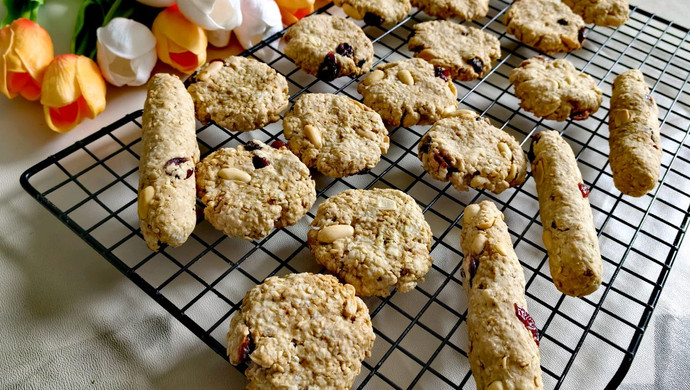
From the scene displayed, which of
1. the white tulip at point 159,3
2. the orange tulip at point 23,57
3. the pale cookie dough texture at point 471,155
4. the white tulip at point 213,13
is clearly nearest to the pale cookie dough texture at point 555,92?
the pale cookie dough texture at point 471,155

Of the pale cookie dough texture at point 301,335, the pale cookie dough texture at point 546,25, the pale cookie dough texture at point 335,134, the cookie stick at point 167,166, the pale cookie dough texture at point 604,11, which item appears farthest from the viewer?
the pale cookie dough texture at point 604,11

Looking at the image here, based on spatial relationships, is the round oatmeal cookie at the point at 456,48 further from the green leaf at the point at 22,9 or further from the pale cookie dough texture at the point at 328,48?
the green leaf at the point at 22,9

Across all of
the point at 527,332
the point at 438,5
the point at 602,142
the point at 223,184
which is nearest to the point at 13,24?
the point at 223,184

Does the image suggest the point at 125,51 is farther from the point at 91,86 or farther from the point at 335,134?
the point at 335,134

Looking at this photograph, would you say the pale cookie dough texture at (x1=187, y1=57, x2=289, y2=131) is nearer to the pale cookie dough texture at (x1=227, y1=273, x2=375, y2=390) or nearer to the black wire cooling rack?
the black wire cooling rack

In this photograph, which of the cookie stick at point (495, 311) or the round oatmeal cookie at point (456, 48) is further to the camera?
the round oatmeal cookie at point (456, 48)

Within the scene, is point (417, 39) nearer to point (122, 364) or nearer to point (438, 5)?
point (438, 5)

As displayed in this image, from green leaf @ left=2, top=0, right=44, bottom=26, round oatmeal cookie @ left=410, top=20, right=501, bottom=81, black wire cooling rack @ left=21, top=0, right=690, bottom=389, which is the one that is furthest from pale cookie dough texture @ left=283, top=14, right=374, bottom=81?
green leaf @ left=2, top=0, right=44, bottom=26
